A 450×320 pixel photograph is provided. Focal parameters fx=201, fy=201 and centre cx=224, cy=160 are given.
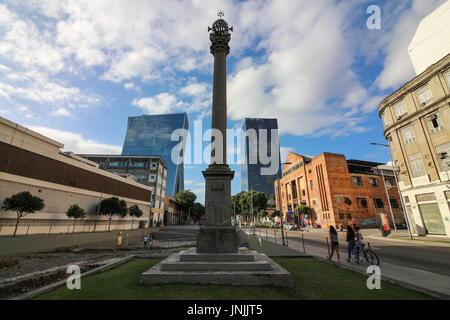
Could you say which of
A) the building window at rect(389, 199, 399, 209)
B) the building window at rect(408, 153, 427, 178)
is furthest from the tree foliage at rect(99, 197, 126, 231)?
the building window at rect(389, 199, 399, 209)

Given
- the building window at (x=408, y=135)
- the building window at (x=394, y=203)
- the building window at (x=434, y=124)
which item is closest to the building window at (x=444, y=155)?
the building window at (x=434, y=124)

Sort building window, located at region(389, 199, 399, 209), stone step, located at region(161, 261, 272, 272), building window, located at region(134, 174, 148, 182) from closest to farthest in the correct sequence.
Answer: stone step, located at region(161, 261, 272, 272)
building window, located at region(389, 199, 399, 209)
building window, located at region(134, 174, 148, 182)

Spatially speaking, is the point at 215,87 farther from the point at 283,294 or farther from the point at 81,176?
the point at 81,176

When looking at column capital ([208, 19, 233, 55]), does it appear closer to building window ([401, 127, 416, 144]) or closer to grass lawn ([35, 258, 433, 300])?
grass lawn ([35, 258, 433, 300])

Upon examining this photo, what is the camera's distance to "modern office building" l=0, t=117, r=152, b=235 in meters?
21.5

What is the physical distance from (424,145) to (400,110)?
6515mm

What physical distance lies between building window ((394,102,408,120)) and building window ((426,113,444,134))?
3.84m

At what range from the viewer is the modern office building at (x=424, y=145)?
22719 mm

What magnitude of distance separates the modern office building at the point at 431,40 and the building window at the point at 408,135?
8794 millimetres

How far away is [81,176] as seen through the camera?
32281mm

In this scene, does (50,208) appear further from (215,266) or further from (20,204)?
(215,266)

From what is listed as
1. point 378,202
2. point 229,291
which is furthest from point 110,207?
point 378,202
